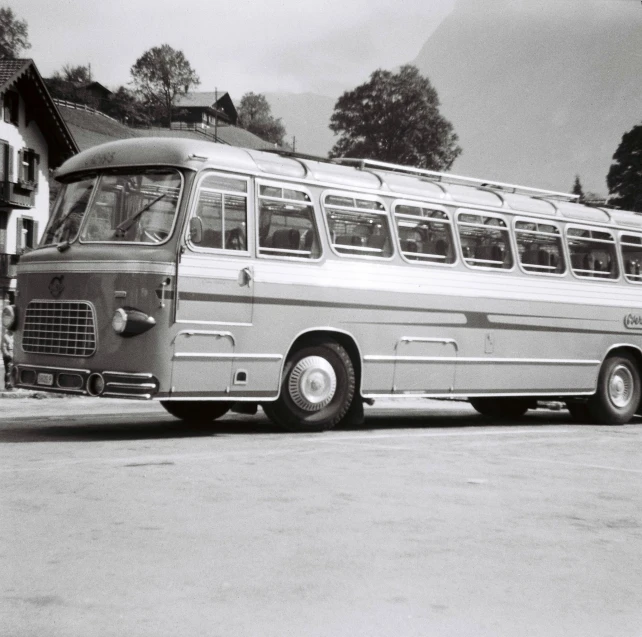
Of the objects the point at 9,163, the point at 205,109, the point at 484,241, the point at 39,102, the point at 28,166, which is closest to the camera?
the point at 484,241

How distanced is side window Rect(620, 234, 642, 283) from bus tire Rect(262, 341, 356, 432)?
556cm

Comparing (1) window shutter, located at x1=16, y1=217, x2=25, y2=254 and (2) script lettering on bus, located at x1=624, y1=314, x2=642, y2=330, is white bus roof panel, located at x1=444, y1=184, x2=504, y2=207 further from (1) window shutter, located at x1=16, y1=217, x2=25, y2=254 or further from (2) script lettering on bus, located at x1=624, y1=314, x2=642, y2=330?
(1) window shutter, located at x1=16, y1=217, x2=25, y2=254

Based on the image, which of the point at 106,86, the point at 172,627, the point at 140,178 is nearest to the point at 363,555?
the point at 172,627

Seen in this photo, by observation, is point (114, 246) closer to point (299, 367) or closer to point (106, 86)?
point (299, 367)

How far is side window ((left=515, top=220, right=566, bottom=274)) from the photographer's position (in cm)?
1501

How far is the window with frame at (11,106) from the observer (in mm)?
46469

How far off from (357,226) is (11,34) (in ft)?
269

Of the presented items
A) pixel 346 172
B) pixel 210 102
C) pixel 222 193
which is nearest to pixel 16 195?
pixel 346 172

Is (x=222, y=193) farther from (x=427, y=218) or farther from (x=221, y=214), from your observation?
(x=427, y=218)

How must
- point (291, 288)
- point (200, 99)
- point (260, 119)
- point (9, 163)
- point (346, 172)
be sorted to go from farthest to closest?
point (260, 119), point (200, 99), point (9, 163), point (346, 172), point (291, 288)

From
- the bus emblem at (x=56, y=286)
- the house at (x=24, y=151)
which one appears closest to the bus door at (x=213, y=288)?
the bus emblem at (x=56, y=286)

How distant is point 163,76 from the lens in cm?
11362

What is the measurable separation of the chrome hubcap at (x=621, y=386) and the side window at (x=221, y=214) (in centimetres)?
637

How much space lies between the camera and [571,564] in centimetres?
612
